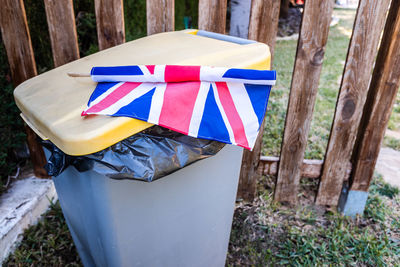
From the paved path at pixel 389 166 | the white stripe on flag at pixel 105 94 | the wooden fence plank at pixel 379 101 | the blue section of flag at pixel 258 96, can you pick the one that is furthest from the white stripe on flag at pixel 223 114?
the paved path at pixel 389 166

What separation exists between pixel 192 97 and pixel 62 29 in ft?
3.78

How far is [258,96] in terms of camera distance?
A: 1244mm

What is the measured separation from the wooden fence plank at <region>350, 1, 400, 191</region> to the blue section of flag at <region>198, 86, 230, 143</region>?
1.29 metres

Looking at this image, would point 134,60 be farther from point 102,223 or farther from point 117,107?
point 102,223

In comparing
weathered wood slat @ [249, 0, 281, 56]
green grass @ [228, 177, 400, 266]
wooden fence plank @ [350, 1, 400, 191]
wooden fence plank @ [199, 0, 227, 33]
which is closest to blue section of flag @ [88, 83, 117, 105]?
wooden fence plank @ [199, 0, 227, 33]

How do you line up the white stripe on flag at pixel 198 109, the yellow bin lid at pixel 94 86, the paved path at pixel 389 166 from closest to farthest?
the yellow bin lid at pixel 94 86, the white stripe on flag at pixel 198 109, the paved path at pixel 389 166

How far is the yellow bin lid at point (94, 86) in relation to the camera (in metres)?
1.00

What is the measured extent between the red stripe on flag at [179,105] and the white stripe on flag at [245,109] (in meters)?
0.15

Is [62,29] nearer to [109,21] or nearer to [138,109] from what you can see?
[109,21]

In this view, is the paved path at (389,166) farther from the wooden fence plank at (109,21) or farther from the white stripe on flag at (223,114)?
the wooden fence plank at (109,21)

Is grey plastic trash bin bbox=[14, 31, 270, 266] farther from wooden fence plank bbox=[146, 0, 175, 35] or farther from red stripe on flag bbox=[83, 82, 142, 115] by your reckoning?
wooden fence plank bbox=[146, 0, 175, 35]

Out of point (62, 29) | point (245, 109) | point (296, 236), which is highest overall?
point (62, 29)

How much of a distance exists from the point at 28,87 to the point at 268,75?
97 cm

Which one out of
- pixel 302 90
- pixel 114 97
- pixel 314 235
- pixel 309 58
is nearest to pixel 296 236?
pixel 314 235
